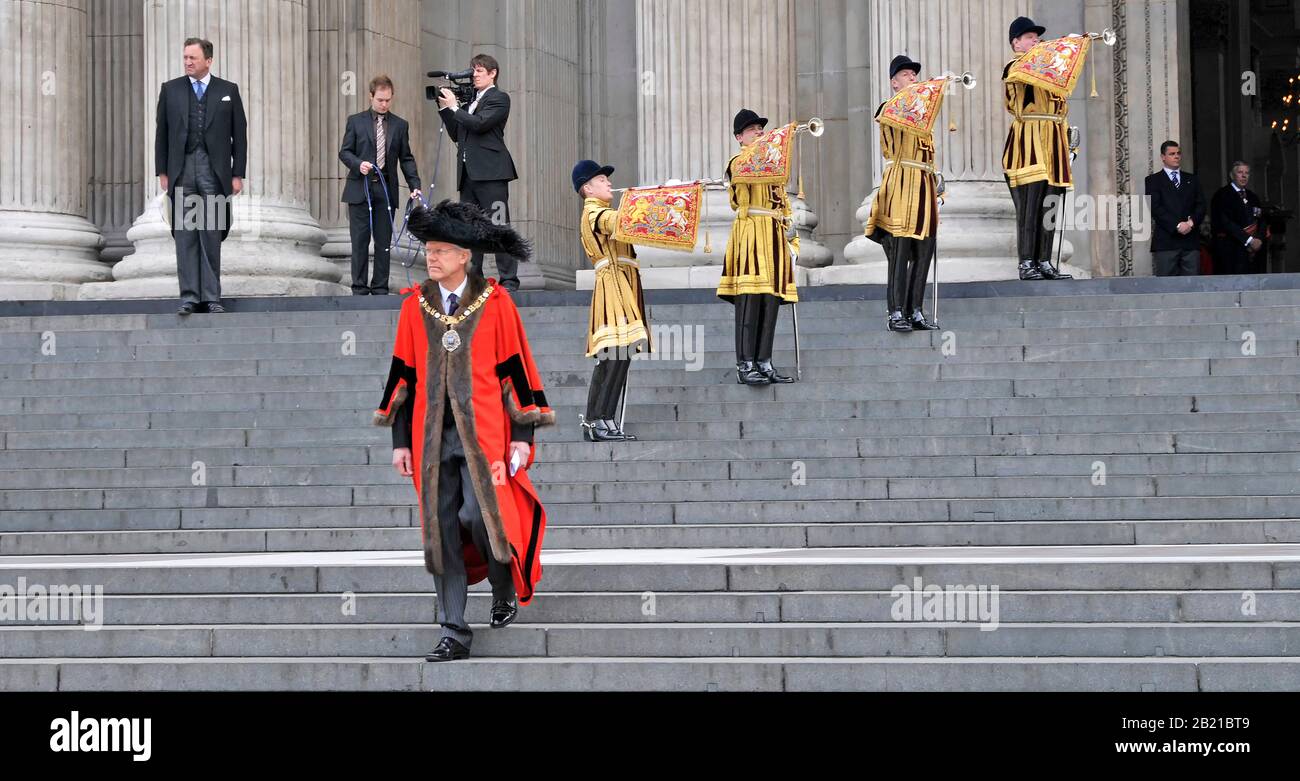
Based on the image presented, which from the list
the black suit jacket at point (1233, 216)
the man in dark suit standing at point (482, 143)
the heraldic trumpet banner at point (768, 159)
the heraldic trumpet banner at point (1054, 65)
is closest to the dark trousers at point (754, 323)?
the heraldic trumpet banner at point (768, 159)

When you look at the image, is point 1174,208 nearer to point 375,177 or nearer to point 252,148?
point 375,177

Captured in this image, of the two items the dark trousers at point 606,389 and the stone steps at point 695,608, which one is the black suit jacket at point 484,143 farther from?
the stone steps at point 695,608

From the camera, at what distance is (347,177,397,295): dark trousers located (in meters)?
18.8

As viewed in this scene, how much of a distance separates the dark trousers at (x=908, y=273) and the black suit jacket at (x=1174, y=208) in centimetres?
516

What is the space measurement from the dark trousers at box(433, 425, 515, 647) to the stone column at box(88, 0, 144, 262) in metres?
14.3

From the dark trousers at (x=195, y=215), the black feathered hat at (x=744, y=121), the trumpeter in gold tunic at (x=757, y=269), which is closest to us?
the trumpeter in gold tunic at (x=757, y=269)

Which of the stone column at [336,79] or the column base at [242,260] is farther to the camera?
the stone column at [336,79]

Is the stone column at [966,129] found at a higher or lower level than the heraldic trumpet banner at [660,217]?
higher

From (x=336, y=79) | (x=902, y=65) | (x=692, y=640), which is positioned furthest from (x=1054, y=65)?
(x=336, y=79)

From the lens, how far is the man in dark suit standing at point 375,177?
737 inches

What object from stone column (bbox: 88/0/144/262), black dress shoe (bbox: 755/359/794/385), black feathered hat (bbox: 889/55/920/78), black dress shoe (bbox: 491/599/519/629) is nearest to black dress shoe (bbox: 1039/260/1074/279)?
black feathered hat (bbox: 889/55/920/78)

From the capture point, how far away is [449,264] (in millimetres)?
9547

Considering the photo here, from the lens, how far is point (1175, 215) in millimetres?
20203
